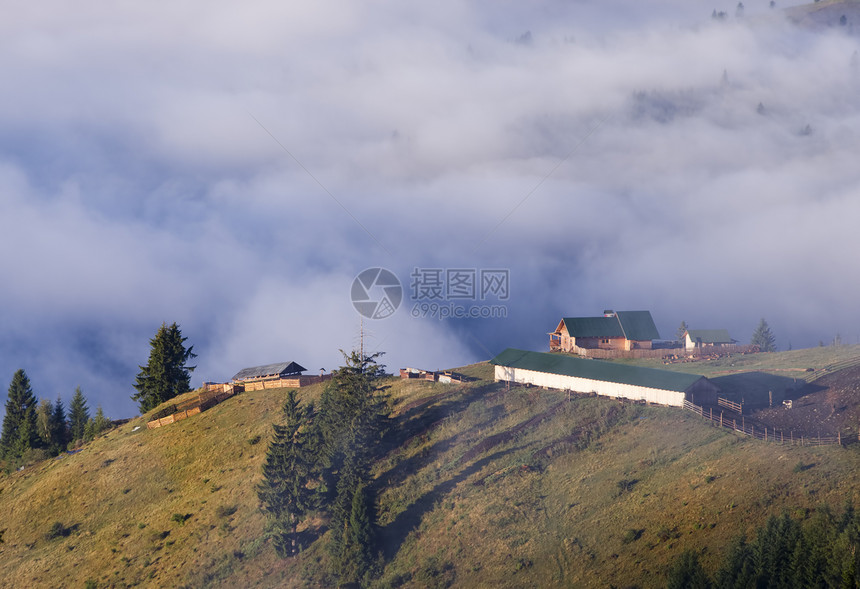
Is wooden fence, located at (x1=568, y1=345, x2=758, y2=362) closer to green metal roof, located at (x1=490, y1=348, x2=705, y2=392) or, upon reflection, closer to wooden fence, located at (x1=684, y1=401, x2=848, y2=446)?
green metal roof, located at (x1=490, y1=348, x2=705, y2=392)

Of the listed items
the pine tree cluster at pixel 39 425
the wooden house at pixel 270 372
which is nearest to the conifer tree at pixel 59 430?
the pine tree cluster at pixel 39 425

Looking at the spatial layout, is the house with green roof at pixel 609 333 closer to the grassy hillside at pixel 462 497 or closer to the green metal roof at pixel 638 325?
the green metal roof at pixel 638 325

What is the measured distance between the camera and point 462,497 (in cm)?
6291

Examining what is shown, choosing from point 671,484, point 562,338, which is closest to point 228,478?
point 671,484

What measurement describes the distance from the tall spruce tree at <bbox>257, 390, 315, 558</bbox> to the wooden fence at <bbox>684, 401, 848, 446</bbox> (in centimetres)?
3885

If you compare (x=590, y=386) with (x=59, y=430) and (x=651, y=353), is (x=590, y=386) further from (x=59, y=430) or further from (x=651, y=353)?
(x=59, y=430)

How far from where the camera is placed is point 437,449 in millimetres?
71062

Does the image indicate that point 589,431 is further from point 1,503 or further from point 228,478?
point 1,503

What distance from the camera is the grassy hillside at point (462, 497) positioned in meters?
51.6

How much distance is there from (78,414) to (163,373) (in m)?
18.5

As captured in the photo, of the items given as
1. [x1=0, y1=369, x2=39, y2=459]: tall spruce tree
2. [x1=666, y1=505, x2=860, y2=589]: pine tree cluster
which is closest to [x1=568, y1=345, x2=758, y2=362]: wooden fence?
[x1=666, y1=505, x2=860, y2=589]: pine tree cluster

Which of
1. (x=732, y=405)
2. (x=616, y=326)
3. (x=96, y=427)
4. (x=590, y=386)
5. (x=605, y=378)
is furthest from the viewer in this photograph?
(x=616, y=326)

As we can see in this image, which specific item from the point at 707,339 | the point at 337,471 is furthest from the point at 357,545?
the point at 707,339

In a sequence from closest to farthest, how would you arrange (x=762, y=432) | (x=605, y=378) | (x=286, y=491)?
(x=762, y=432)
(x=286, y=491)
(x=605, y=378)
